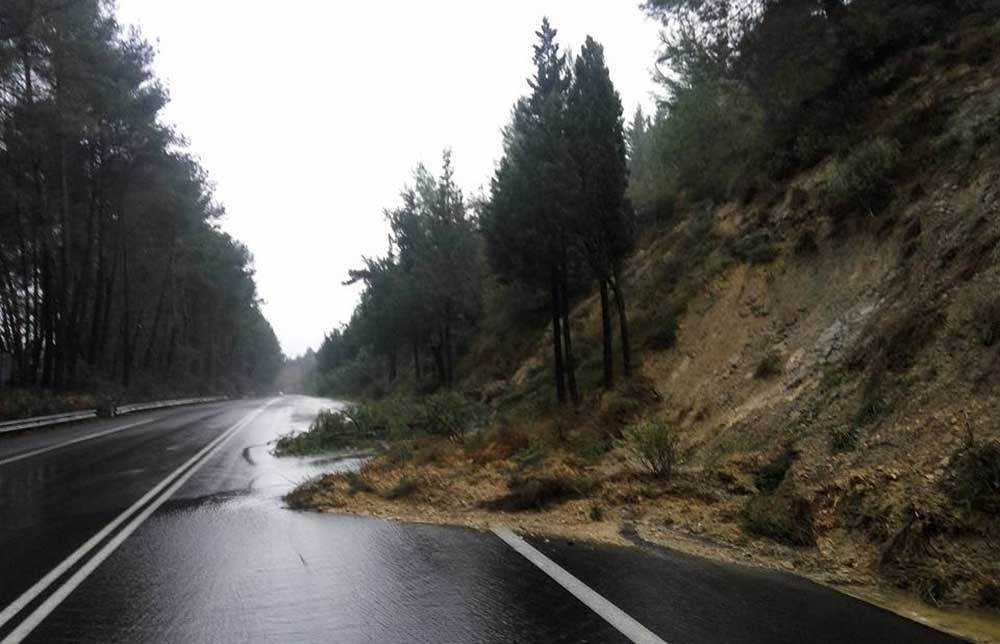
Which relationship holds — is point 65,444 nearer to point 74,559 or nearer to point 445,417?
point 445,417

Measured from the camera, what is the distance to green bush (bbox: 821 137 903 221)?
45.0 ft

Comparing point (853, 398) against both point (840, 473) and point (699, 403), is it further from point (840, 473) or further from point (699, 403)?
point (699, 403)

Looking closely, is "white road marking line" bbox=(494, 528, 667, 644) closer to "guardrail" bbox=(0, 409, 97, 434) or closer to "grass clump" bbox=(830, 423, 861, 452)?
"grass clump" bbox=(830, 423, 861, 452)

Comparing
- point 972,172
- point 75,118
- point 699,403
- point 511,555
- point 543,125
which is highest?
point 75,118

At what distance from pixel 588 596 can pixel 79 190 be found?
36501 mm

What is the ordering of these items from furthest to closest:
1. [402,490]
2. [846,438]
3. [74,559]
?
[402,490] → [846,438] → [74,559]

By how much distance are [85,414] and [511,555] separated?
2629cm

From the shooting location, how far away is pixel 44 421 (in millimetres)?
24406

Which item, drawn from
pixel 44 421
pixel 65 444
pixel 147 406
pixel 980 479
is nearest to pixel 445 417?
pixel 65 444

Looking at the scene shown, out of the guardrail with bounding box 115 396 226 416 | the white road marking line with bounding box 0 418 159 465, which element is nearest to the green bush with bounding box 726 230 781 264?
the white road marking line with bounding box 0 418 159 465

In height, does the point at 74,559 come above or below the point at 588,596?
above

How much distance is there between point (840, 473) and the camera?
8.10m

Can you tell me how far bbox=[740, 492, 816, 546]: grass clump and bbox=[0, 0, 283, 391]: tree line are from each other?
2023 centimetres

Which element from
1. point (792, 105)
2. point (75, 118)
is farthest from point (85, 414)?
point (792, 105)
